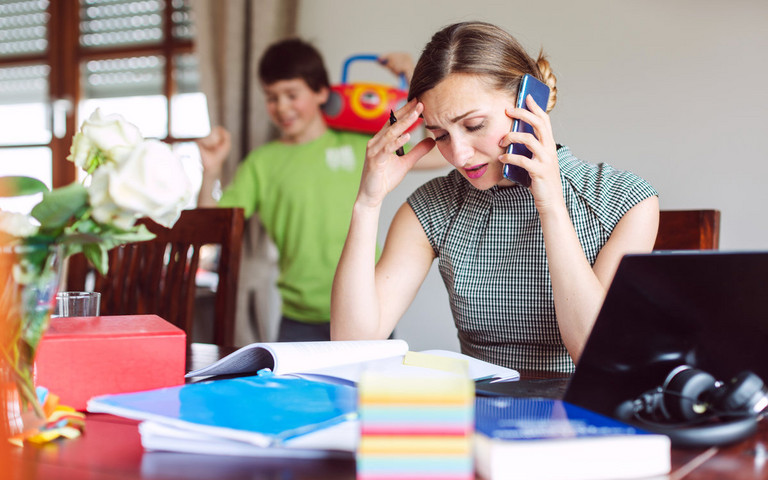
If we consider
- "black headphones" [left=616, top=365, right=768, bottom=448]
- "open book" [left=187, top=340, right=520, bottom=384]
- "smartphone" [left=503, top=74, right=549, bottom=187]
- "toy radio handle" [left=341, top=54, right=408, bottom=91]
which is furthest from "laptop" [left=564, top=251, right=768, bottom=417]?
"toy radio handle" [left=341, top=54, right=408, bottom=91]

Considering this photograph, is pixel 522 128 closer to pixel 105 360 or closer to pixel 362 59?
pixel 105 360

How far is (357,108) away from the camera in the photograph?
94.7 inches

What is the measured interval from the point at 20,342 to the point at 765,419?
0.68 metres

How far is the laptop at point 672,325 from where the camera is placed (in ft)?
1.98

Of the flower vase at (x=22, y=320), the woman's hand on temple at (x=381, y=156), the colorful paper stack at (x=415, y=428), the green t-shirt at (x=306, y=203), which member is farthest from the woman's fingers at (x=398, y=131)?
the green t-shirt at (x=306, y=203)

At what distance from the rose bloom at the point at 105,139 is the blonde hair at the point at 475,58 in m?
0.69

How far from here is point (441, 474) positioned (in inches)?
→ 17.4

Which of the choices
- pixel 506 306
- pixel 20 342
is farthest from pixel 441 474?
pixel 506 306

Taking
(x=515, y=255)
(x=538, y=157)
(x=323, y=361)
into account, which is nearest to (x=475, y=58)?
(x=538, y=157)

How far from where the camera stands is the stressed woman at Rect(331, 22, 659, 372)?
1183mm

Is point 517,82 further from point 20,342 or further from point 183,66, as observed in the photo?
point 183,66

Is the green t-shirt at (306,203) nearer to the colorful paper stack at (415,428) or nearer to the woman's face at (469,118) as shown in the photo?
the woman's face at (469,118)

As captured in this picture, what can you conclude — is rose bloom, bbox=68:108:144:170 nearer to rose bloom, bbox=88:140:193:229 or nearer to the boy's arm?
rose bloom, bbox=88:140:193:229

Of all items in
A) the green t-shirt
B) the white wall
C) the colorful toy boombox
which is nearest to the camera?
the white wall
